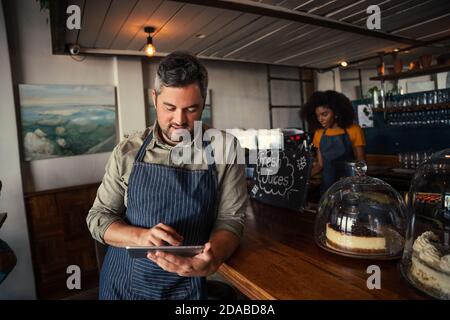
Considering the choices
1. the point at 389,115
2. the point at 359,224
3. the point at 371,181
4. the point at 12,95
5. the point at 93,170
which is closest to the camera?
the point at 359,224

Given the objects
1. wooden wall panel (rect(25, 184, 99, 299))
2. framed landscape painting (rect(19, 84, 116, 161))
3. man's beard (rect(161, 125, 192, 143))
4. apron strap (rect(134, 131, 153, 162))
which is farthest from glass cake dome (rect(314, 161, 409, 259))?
framed landscape painting (rect(19, 84, 116, 161))

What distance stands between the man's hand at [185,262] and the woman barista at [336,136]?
2382 millimetres

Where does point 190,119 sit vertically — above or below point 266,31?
below

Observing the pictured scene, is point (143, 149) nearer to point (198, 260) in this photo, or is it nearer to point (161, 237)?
point (161, 237)

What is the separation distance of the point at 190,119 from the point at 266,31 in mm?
2551

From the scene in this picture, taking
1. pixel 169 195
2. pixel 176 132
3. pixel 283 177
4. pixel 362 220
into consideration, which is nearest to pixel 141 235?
pixel 169 195

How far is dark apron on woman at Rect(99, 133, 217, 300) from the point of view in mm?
1268

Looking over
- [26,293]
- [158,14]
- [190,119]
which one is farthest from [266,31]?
[26,293]

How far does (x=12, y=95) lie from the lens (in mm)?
3295

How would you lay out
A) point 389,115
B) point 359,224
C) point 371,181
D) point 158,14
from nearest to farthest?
1. point 359,224
2. point 371,181
3. point 158,14
4. point 389,115

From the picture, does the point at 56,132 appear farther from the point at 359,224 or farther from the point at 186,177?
the point at 359,224

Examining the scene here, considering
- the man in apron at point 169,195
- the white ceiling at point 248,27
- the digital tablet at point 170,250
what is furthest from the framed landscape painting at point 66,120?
the digital tablet at point 170,250

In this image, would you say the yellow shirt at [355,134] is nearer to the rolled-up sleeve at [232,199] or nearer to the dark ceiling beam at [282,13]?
the dark ceiling beam at [282,13]

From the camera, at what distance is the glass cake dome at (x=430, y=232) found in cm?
87
